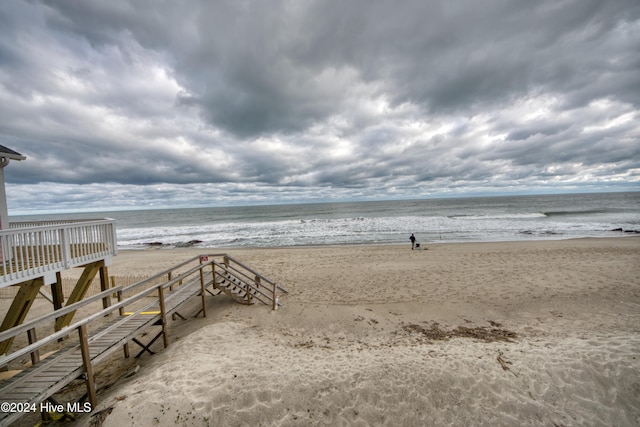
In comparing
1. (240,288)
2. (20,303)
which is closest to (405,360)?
(240,288)

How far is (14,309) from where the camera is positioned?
673cm

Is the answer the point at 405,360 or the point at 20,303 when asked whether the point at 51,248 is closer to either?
the point at 20,303

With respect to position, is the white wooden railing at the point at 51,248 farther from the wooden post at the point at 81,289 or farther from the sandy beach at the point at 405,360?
the sandy beach at the point at 405,360

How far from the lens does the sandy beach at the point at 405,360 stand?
4328 millimetres

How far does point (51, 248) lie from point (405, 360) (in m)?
9.59

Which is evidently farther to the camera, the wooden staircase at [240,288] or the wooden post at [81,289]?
the wooden staircase at [240,288]

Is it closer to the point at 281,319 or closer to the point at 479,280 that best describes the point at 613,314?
the point at 479,280

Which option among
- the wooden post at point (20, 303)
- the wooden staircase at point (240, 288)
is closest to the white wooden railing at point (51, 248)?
the wooden post at point (20, 303)

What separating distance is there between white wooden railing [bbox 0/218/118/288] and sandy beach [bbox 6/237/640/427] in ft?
10.1

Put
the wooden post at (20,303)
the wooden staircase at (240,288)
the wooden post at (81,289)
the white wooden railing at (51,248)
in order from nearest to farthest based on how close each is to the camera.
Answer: the white wooden railing at (51,248)
the wooden post at (20,303)
the wooden post at (81,289)
the wooden staircase at (240,288)

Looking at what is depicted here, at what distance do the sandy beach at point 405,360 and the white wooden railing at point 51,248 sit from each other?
3074 mm

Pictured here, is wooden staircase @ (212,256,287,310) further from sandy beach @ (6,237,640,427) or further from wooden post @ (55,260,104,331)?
wooden post @ (55,260,104,331)

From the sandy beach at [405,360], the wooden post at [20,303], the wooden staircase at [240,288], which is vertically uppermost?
the wooden post at [20,303]

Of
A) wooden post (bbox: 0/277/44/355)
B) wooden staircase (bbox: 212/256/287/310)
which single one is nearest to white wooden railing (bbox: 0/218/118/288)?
wooden post (bbox: 0/277/44/355)
